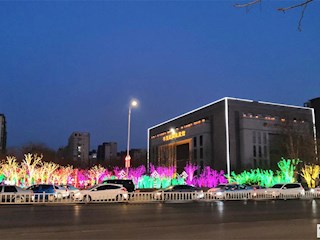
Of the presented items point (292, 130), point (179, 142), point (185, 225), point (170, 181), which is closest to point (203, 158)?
point (179, 142)

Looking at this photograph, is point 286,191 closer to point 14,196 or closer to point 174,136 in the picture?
point 14,196

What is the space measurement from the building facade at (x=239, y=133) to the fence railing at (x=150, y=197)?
→ 4377 centimetres

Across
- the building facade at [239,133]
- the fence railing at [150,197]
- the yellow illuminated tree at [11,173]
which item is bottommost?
the fence railing at [150,197]

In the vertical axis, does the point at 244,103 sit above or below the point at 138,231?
above

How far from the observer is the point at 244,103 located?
8750 cm

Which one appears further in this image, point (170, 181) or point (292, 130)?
point (292, 130)

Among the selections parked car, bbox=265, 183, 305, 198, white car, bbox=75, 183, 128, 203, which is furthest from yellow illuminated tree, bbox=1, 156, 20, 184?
parked car, bbox=265, 183, 305, 198

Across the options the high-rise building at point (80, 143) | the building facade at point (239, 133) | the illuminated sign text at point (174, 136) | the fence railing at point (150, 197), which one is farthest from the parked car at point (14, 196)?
the high-rise building at point (80, 143)

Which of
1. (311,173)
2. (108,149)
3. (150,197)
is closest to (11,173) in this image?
(150,197)

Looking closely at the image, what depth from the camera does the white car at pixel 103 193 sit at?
1099 inches

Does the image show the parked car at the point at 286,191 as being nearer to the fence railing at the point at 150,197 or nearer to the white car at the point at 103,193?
the fence railing at the point at 150,197

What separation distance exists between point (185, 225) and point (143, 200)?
53.9ft

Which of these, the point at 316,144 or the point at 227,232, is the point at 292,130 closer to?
the point at 316,144

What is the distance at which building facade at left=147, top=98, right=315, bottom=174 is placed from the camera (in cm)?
8375
